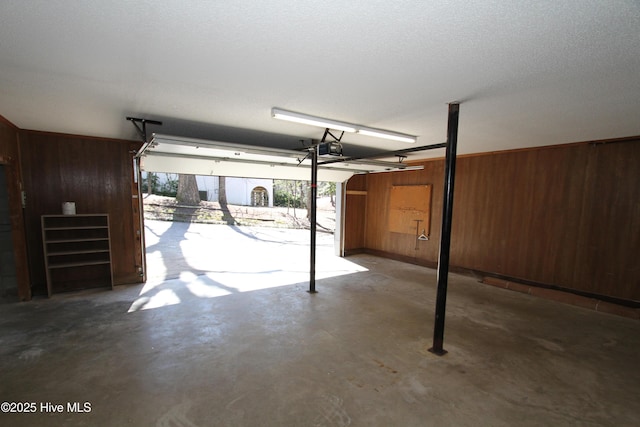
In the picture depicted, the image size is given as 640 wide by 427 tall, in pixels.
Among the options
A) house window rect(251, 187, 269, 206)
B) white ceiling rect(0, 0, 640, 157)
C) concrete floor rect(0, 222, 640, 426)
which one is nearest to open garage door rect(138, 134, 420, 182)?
white ceiling rect(0, 0, 640, 157)

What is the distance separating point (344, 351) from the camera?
273 centimetres

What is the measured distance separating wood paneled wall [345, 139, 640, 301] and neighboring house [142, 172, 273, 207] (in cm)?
Answer: 1454

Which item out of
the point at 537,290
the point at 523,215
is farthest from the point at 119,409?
the point at 523,215

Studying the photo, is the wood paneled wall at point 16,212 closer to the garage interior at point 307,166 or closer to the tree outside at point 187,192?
the garage interior at point 307,166

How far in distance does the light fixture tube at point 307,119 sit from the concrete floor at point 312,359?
2479 mm

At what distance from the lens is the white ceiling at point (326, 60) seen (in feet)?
4.53

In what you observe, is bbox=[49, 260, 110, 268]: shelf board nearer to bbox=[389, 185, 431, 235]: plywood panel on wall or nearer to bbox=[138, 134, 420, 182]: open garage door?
bbox=[138, 134, 420, 182]: open garage door

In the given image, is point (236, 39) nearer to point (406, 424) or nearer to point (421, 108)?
point (421, 108)

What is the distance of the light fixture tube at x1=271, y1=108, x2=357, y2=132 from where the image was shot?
116 inches

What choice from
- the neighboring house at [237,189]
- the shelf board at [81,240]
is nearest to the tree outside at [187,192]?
the neighboring house at [237,189]

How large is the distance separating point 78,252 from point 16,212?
91 centimetres

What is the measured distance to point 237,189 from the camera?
18.5 metres

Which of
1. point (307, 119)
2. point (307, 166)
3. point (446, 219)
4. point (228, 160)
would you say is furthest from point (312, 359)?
point (307, 166)

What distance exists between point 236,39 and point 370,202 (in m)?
6.36
